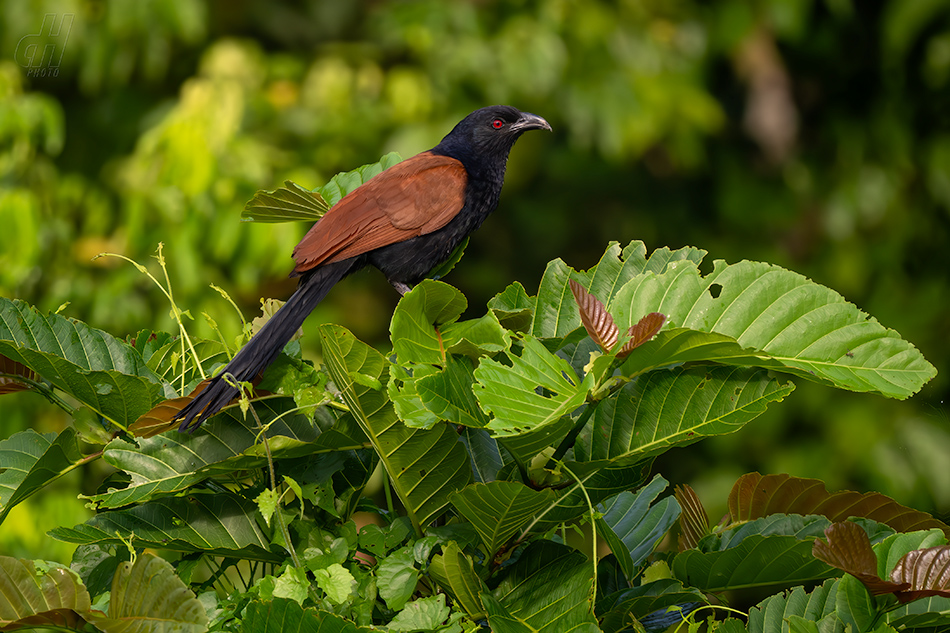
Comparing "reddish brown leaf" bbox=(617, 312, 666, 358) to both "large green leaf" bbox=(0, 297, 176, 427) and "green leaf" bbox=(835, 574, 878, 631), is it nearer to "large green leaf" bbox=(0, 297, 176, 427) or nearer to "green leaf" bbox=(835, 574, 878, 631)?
"green leaf" bbox=(835, 574, 878, 631)

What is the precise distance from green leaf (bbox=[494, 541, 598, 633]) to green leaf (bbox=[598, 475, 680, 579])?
0.14 metres

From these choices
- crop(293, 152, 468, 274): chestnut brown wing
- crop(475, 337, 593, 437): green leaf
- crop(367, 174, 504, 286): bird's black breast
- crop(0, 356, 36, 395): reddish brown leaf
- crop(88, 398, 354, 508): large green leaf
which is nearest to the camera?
crop(475, 337, 593, 437): green leaf

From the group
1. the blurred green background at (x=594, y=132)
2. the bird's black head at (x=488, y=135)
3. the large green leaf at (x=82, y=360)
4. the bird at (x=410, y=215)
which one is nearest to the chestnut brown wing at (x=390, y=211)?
the bird at (x=410, y=215)

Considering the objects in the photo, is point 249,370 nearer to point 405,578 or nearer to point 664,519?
point 405,578

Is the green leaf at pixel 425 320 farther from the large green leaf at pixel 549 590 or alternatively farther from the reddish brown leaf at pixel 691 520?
the reddish brown leaf at pixel 691 520

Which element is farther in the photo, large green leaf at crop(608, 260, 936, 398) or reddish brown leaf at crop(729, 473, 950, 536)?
reddish brown leaf at crop(729, 473, 950, 536)

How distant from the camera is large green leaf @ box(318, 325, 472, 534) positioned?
74cm

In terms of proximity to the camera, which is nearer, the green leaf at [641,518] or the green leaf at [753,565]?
the green leaf at [753,565]

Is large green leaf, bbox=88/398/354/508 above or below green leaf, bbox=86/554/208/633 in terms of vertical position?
above

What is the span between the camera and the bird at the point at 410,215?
1.41 m

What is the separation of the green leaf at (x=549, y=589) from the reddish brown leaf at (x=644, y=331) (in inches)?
7.6

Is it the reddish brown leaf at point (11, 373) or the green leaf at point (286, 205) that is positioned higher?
the green leaf at point (286, 205)

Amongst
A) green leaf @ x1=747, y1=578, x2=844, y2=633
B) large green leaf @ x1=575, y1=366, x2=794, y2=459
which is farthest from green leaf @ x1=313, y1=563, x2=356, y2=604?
green leaf @ x1=747, y1=578, x2=844, y2=633

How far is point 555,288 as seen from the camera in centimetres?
92
